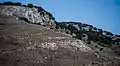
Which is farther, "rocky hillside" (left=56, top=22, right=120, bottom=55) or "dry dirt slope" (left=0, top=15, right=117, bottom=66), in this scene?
"rocky hillside" (left=56, top=22, right=120, bottom=55)

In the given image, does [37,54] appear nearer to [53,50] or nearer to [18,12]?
[53,50]

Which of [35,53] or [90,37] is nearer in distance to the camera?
[35,53]

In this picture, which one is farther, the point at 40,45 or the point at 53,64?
→ the point at 40,45

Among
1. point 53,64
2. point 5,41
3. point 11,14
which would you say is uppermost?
point 11,14

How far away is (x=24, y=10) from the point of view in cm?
7606

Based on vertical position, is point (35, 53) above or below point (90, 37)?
below

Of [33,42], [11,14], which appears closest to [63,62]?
[33,42]

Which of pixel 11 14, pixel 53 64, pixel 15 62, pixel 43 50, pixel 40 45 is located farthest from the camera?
pixel 11 14

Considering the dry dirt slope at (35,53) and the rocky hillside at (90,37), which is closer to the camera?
the dry dirt slope at (35,53)

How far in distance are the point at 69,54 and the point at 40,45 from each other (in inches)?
302

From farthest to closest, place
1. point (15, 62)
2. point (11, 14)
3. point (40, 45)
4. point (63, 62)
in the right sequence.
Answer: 1. point (11, 14)
2. point (40, 45)
3. point (63, 62)
4. point (15, 62)

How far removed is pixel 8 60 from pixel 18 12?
48440 mm

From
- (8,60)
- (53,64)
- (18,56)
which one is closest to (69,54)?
(53,64)

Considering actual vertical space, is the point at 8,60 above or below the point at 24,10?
below
